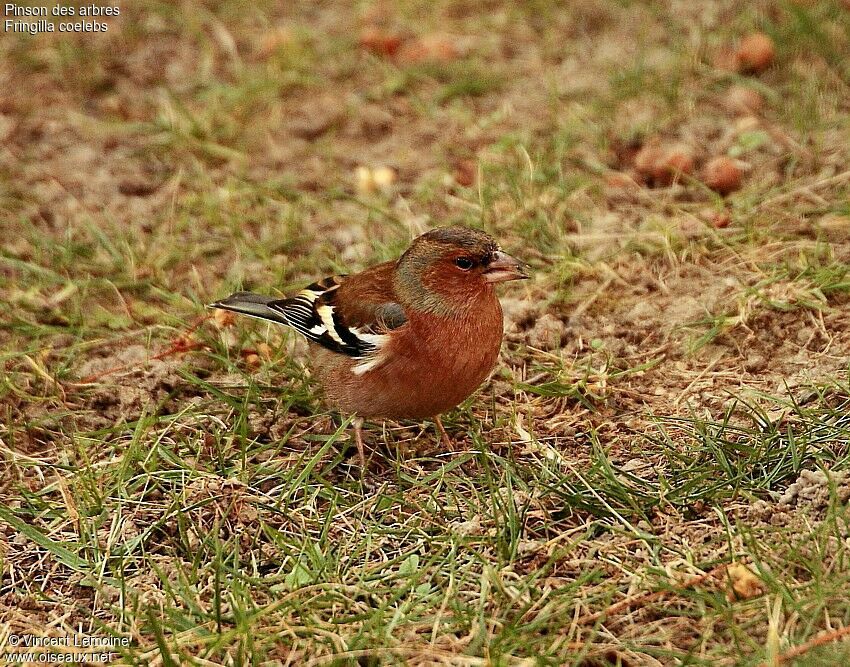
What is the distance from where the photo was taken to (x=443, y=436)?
4.42 meters

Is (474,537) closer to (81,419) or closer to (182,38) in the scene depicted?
(81,419)

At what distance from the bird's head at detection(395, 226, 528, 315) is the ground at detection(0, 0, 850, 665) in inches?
22.4

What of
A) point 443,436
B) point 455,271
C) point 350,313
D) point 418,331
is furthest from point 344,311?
point 443,436

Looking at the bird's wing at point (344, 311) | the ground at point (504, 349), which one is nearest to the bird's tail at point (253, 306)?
the bird's wing at point (344, 311)

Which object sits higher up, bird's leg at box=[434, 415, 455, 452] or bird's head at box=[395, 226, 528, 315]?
bird's head at box=[395, 226, 528, 315]

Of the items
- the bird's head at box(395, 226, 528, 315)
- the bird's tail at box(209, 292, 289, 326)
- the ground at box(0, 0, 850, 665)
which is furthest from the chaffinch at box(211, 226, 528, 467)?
the ground at box(0, 0, 850, 665)

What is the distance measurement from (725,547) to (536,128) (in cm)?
356

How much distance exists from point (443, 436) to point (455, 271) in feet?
2.24

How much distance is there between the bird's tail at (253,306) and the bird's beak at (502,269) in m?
0.93

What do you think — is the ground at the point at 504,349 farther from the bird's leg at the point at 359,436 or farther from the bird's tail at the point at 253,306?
the bird's tail at the point at 253,306

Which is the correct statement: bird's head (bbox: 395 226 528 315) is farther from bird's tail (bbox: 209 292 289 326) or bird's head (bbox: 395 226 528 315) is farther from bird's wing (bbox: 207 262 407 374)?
bird's tail (bbox: 209 292 289 326)

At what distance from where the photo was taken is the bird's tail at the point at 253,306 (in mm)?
4652

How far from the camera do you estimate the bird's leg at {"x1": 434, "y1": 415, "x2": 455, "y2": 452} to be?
4.38 meters

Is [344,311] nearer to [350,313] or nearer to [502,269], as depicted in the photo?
[350,313]
